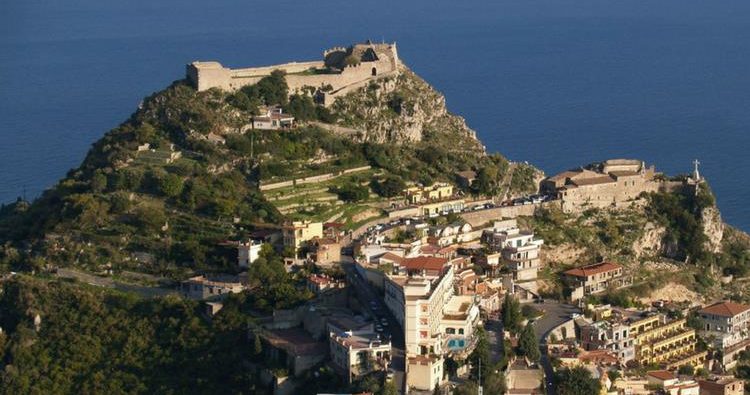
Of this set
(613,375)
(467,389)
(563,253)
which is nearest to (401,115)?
(563,253)

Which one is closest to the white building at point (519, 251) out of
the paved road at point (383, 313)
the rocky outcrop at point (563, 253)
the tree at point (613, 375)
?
the rocky outcrop at point (563, 253)

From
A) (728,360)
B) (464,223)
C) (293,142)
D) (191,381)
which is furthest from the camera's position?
(293,142)

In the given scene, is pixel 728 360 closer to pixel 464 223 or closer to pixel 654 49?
pixel 464 223

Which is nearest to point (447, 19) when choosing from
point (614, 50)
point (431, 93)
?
point (614, 50)

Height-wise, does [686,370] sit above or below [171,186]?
below

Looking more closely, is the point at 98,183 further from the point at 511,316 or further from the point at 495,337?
the point at 495,337

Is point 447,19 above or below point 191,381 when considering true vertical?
above

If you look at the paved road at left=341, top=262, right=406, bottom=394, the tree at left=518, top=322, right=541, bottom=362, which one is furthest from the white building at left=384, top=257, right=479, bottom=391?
the tree at left=518, top=322, right=541, bottom=362
